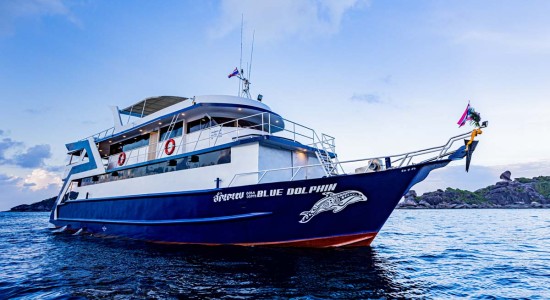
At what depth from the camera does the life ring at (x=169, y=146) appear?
12.8 m

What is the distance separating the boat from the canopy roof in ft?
0.19

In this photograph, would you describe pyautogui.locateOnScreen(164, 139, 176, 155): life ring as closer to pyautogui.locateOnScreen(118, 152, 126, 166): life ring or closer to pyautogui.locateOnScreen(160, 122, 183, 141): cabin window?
pyautogui.locateOnScreen(160, 122, 183, 141): cabin window

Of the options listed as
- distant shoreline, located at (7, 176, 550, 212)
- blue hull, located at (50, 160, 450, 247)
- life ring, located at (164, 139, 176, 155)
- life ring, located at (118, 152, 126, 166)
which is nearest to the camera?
blue hull, located at (50, 160, 450, 247)

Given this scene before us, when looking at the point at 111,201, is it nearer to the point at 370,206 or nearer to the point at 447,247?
the point at 370,206

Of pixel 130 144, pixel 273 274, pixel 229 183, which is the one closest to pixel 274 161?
pixel 229 183

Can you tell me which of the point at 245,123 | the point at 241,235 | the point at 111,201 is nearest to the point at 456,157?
the point at 241,235

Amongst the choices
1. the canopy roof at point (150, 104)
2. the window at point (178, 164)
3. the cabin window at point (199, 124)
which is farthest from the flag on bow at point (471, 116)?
the canopy roof at point (150, 104)

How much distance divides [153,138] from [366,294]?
12.5 metres

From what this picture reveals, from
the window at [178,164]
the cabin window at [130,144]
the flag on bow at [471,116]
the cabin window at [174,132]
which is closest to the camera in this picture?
the flag on bow at [471,116]

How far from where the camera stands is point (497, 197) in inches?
3568

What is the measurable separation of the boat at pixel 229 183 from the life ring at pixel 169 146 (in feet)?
0.17

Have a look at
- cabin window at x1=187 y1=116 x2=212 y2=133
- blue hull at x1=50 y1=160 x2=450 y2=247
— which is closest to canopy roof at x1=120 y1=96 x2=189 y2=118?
cabin window at x1=187 y1=116 x2=212 y2=133

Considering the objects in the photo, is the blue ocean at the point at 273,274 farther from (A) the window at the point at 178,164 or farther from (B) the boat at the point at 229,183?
(A) the window at the point at 178,164

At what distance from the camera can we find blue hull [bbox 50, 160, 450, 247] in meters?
8.34
